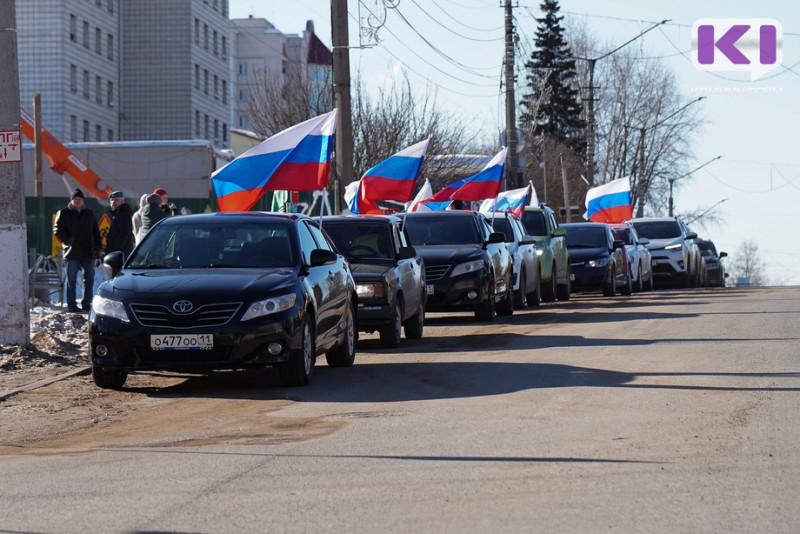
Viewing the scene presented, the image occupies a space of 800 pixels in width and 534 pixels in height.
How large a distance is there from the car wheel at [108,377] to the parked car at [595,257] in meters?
19.9

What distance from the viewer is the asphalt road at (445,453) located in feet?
20.5

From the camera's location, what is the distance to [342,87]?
2375 cm

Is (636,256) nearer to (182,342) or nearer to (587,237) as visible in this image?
(587,237)

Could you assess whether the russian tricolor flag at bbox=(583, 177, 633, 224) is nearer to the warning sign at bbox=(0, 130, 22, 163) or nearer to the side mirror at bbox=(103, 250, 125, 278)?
the warning sign at bbox=(0, 130, 22, 163)

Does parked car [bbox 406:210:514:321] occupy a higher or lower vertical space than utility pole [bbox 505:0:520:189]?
lower

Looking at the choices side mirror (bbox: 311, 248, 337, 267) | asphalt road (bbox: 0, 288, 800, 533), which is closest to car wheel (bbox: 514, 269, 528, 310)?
asphalt road (bbox: 0, 288, 800, 533)

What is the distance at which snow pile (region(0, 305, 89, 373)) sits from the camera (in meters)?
13.9

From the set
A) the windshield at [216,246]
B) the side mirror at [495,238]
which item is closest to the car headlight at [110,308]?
the windshield at [216,246]

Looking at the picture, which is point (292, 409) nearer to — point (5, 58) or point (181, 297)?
point (181, 297)

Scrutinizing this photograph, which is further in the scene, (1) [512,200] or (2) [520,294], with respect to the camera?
(1) [512,200]

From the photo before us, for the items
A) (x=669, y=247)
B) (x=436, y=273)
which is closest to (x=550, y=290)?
(x=436, y=273)

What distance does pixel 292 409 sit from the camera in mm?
10406

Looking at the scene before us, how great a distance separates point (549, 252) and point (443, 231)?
7.18 metres

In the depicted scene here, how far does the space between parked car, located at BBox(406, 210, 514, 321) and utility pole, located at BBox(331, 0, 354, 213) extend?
2886mm
